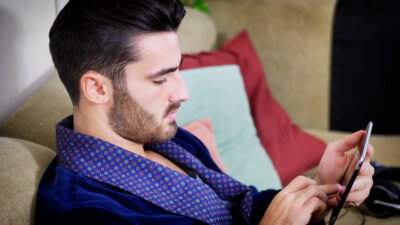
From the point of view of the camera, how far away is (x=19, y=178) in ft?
3.13

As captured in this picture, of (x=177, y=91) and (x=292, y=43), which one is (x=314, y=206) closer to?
(x=177, y=91)

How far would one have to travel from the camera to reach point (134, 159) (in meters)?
1.01

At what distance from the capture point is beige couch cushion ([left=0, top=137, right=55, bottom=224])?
2.94ft

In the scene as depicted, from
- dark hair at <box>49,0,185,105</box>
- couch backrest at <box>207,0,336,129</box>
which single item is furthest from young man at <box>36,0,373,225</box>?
couch backrest at <box>207,0,336,129</box>

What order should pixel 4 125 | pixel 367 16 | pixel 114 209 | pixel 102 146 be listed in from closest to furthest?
pixel 114 209 → pixel 102 146 → pixel 4 125 → pixel 367 16

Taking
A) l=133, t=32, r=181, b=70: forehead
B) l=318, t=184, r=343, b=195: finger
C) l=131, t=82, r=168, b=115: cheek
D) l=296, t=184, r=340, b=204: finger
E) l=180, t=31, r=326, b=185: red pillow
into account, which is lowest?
l=180, t=31, r=326, b=185: red pillow

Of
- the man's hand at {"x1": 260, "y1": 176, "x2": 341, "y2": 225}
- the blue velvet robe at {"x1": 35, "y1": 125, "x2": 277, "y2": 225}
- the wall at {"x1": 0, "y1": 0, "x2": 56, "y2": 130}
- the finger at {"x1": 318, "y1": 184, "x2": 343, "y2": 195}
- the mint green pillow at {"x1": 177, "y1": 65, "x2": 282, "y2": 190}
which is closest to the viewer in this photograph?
the blue velvet robe at {"x1": 35, "y1": 125, "x2": 277, "y2": 225}

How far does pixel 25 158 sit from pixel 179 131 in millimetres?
438

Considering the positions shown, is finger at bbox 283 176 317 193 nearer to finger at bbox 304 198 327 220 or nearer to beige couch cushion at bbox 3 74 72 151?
finger at bbox 304 198 327 220

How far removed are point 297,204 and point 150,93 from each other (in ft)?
1.31

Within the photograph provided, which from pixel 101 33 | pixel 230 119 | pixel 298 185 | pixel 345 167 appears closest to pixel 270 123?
pixel 230 119

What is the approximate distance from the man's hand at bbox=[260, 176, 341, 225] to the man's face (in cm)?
30

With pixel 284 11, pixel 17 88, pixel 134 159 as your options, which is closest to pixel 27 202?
pixel 134 159

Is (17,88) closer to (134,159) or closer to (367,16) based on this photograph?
(134,159)
